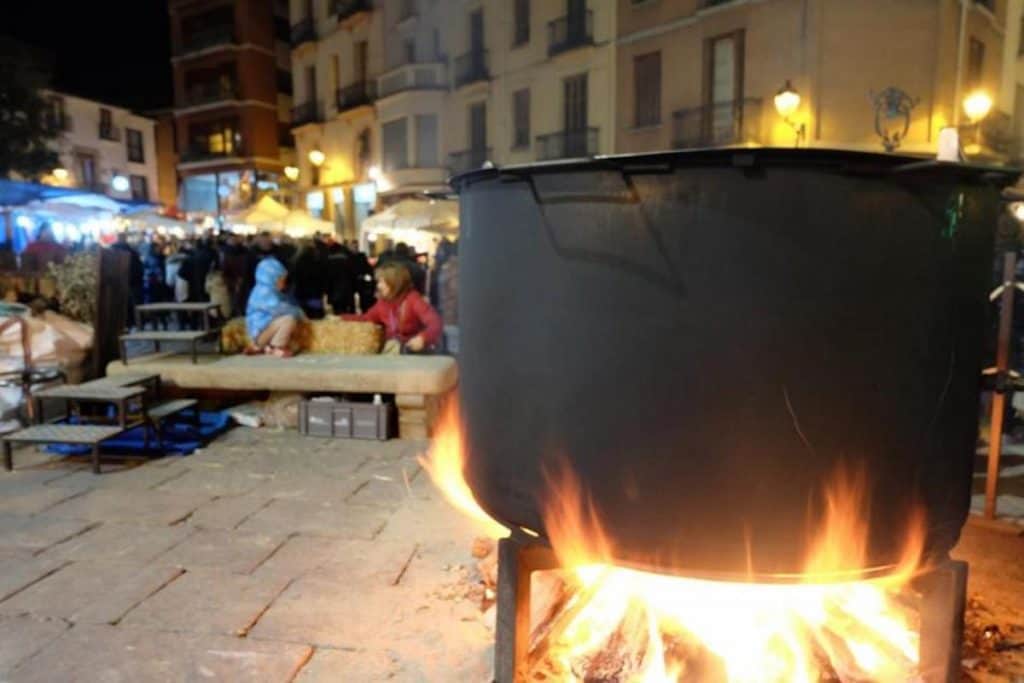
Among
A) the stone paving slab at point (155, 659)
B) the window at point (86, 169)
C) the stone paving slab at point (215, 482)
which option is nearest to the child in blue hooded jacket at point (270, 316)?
the stone paving slab at point (215, 482)

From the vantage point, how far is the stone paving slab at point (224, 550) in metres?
3.66

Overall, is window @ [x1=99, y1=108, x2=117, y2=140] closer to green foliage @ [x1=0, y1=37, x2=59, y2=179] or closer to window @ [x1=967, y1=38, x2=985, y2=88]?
green foliage @ [x1=0, y1=37, x2=59, y2=179]

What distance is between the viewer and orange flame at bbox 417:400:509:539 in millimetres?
4008

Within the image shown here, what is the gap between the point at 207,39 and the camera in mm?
39531

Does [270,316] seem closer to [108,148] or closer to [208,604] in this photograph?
[208,604]

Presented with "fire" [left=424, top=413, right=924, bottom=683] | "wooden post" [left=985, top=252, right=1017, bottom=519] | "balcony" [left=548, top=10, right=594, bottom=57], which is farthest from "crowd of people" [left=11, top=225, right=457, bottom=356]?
"balcony" [left=548, top=10, right=594, bottom=57]

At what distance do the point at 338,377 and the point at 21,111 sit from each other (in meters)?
20.3

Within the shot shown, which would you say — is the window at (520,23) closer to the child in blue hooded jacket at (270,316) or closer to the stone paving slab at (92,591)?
the child in blue hooded jacket at (270,316)

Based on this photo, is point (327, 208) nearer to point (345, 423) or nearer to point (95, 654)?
point (345, 423)

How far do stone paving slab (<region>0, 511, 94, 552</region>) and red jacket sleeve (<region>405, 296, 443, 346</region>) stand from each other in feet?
12.0

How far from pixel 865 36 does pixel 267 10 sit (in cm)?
3287

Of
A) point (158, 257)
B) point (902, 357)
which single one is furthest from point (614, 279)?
point (158, 257)

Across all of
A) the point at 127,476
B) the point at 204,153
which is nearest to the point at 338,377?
the point at 127,476

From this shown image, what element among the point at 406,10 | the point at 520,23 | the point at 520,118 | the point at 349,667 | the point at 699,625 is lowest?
the point at 349,667
